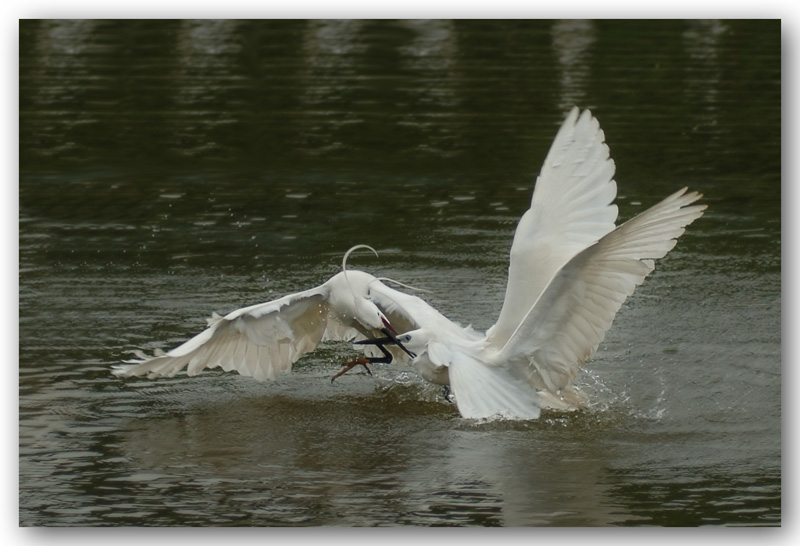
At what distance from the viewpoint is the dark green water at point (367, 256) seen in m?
5.30

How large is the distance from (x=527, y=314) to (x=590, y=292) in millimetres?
238

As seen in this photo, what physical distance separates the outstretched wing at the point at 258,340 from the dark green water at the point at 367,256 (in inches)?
7.5

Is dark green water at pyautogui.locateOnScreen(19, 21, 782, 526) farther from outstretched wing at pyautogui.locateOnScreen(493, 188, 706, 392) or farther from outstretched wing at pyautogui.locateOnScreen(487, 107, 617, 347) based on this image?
outstretched wing at pyautogui.locateOnScreen(487, 107, 617, 347)

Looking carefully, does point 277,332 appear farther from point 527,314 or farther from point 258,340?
point 527,314

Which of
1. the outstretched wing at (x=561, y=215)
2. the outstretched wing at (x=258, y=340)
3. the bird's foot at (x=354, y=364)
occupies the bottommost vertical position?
the bird's foot at (x=354, y=364)

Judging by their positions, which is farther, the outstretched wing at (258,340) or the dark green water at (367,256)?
the outstretched wing at (258,340)

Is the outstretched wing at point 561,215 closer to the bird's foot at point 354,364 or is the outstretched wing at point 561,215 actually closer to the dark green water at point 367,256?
the dark green water at point 367,256

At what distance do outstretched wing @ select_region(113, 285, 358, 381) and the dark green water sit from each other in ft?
0.62

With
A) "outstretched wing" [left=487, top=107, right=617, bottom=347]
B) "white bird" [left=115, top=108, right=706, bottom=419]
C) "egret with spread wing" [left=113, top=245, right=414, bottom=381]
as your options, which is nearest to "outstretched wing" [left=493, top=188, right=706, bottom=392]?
"white bird" [left=115, top=108, right=706, bottom=419]

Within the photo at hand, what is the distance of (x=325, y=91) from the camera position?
903 cm

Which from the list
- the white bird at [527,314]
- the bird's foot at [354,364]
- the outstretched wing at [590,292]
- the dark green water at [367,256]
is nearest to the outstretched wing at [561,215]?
the white bird at [527,314]

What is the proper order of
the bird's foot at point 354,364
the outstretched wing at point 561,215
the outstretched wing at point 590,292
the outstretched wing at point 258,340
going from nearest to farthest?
the outstretched wing at point 590,292
the outstretched wing at point 561,215
the outstretched wing at point 258,340
the bird's foot at point 354,364

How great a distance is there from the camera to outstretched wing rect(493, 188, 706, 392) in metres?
4.95

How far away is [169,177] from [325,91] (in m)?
1.23
